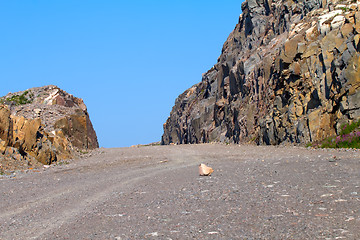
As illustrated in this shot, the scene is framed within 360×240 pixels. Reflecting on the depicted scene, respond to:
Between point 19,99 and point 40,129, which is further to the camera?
point 19,99

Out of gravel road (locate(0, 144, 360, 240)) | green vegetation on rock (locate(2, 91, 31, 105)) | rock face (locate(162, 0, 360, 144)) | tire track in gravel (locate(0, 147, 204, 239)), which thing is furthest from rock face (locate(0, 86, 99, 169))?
rock face (locate(162, 0, 360, 144))

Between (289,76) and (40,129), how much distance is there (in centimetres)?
2248

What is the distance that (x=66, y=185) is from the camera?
16.7 m

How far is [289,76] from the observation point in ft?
120

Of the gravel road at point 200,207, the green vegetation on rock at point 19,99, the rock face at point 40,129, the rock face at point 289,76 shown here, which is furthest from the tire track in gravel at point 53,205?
the green vegetation on rock at point 19,99

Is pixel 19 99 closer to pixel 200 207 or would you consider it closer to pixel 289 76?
pixel 289 76

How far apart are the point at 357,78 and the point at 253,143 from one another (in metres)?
16.0

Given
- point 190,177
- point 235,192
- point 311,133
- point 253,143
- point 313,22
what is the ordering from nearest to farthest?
point 235,192 → point 190,177 → point 311,133 → point 313,22 → point 253,143

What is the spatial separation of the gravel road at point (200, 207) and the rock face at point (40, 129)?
34.5 feet

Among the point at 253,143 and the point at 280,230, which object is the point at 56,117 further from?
the point at 280,230

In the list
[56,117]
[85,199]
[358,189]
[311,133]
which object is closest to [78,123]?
[56,117]

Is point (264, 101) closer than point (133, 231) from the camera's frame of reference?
No

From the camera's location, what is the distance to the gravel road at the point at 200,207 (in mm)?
7492

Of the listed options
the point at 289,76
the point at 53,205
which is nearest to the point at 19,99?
the point at 289,76
